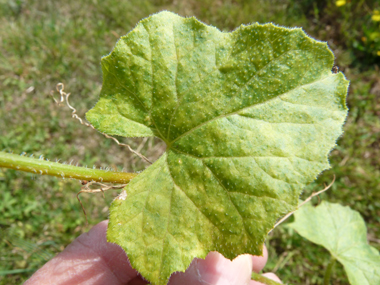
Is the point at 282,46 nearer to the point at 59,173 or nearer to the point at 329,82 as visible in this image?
the point at 329,82

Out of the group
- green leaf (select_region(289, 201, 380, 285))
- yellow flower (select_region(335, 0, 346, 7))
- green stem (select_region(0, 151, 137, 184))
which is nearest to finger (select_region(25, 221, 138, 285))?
green stem (select_region(0, 151, 137, 184))

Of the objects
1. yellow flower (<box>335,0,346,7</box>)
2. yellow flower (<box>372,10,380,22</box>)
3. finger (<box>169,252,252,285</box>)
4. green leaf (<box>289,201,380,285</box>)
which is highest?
yellow flower (<box>335,0,346,7</box>)

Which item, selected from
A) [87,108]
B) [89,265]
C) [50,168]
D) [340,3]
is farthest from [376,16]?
[89,265]

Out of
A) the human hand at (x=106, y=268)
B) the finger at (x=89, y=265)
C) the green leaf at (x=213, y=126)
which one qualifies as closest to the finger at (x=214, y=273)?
the human hand at (x=106, y=268)

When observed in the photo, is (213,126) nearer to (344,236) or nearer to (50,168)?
(50,168)

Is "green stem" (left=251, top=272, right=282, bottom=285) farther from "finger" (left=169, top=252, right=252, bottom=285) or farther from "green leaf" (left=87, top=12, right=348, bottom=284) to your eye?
"green leaf" (left=87, top=12, right=348, bottom=284)

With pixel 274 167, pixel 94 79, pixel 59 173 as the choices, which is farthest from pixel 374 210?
pixel 94 79
